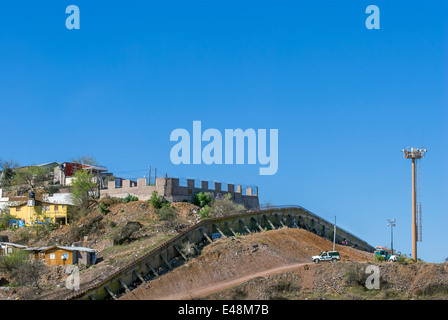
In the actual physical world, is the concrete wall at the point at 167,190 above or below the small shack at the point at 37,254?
above

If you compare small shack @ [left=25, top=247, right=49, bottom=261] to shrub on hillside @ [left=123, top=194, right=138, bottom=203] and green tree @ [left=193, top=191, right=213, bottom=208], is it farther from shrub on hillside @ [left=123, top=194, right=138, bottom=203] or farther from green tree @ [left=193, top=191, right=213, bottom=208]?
green tree @ [left=193, top=191, right=213, bottom=208]

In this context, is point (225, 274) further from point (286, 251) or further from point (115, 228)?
point (115, 228)

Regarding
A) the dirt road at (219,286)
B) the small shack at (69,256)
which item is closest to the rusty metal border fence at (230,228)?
the dirt road at (219,286)

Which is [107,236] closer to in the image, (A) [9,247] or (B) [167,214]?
(B) [167,214]

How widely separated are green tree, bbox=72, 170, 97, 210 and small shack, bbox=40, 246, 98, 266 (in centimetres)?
1520

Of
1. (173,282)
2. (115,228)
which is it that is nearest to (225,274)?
(173,282)

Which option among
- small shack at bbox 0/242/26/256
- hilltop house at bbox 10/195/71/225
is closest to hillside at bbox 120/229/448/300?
small shack at bbox 0/242/26/256

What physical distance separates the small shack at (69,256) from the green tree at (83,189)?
15.2 metres

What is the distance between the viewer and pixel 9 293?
52594 mm

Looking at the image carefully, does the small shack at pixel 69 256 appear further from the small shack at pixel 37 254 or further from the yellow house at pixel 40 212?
the yellow house at pixel 40 212

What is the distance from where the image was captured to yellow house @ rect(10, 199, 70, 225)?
74.3 meters

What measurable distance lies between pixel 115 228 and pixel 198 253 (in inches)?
507

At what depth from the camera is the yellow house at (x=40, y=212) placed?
2926 inches
